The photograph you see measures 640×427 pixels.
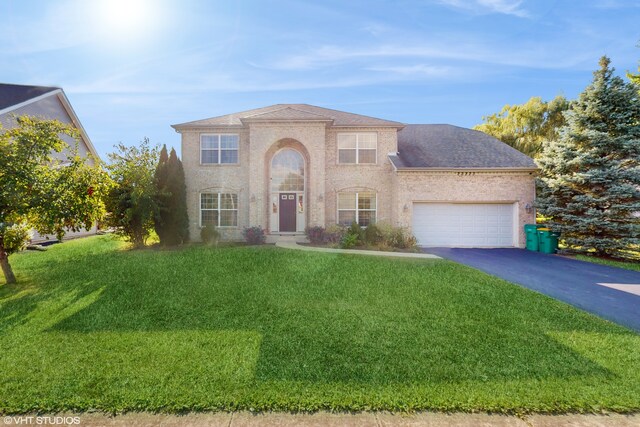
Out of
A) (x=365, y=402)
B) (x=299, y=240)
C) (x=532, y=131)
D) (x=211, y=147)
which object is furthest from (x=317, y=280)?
(x=532, y=131)

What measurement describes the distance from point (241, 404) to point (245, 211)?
13.4 meters

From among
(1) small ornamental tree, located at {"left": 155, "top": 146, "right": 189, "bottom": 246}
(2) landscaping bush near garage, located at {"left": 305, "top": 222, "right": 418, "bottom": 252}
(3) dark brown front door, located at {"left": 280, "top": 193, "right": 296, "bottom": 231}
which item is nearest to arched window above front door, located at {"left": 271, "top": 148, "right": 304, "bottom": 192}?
(3) dark brown front door, located at {"left": 280, "top": 193, "right": 296, "bottom": 231}

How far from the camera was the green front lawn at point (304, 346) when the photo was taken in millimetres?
3320

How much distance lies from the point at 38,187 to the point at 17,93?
13749mm

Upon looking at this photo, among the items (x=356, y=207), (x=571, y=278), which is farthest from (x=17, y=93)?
(x=571, y=278)

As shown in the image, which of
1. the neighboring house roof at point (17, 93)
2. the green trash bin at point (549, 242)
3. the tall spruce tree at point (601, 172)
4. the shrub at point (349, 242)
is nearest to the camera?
the tall spruce tree at point (601, 172)

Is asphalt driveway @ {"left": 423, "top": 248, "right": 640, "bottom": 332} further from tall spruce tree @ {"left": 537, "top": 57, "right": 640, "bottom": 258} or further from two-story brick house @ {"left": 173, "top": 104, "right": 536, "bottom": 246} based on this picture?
two-story brick house @ {"left": 173, "top": 104, "right": 536, "bottom": 246}

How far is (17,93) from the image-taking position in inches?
618

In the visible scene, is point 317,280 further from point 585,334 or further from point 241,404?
point 585,334

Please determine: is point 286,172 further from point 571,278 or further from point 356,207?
point 571,278

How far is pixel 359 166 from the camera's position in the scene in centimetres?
1573

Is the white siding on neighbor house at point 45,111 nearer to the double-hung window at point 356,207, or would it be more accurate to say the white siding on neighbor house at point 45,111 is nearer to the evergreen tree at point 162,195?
the evergreen tree at point 162,195

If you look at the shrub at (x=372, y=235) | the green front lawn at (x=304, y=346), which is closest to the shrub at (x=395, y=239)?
the shrub at (x=372, y=235)

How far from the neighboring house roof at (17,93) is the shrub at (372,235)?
60.8 feet
